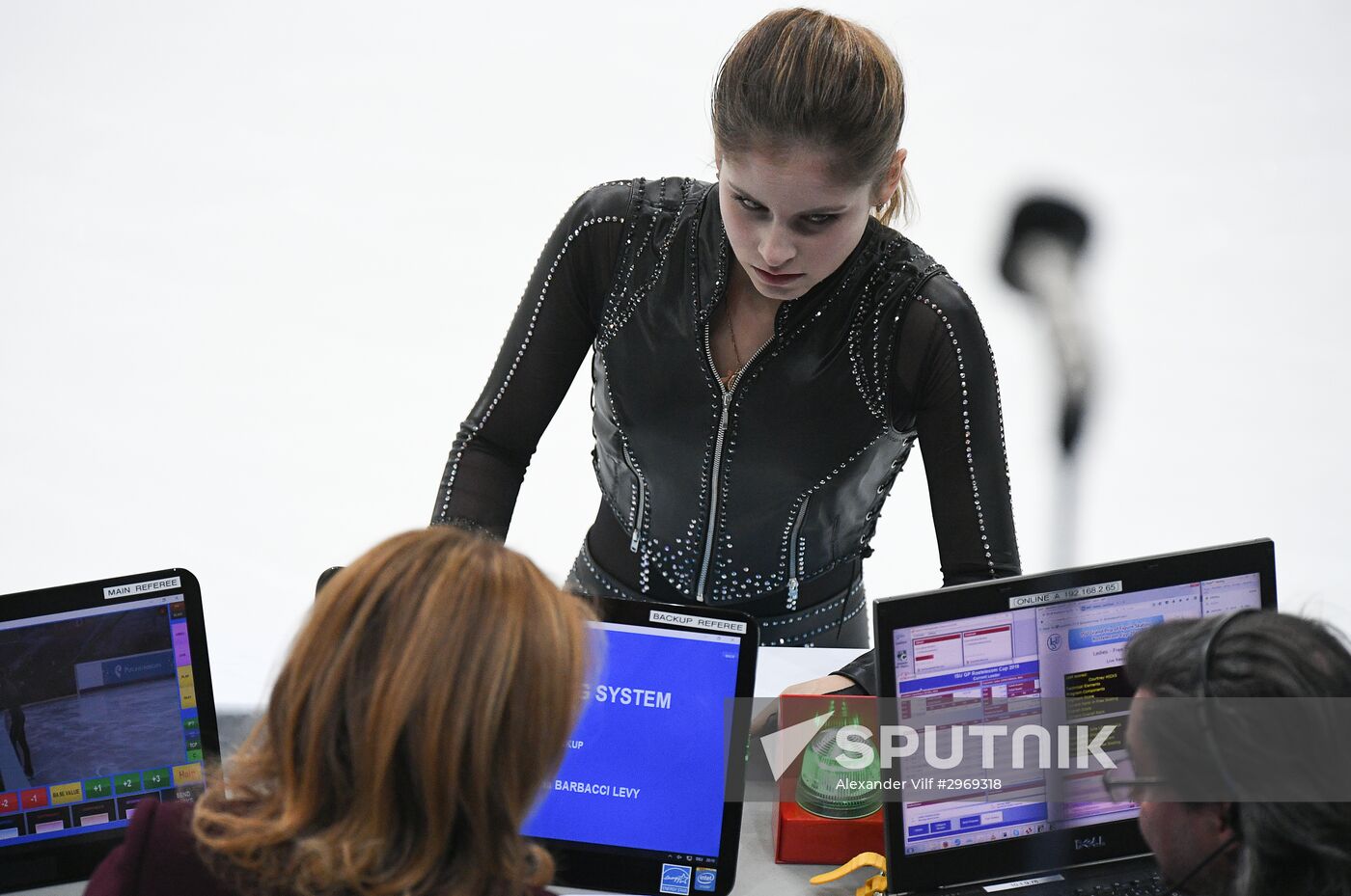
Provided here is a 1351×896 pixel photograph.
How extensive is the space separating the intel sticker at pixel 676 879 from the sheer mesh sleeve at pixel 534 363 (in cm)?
57

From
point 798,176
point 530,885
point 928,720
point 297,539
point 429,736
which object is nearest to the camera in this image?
point 429,736

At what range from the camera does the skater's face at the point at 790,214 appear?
155 centimetres

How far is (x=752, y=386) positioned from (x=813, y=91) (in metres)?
0.43

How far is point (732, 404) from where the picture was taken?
1.83m

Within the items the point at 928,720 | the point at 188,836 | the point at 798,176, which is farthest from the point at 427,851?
the point at 798,176

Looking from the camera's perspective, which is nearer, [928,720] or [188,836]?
[188,836]

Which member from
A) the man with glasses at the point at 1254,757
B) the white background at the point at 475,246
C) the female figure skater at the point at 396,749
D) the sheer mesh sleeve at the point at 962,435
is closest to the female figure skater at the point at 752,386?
the sheer mesh sleeve at the point at 962,435

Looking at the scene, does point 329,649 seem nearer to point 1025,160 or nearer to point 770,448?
point 770,448

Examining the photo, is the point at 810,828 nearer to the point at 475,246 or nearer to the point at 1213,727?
the point at 1213,727

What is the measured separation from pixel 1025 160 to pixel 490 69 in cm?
157

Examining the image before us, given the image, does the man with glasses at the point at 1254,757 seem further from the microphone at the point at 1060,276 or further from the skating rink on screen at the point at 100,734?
the microphone at the point at 1060,276

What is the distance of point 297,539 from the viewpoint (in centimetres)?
328

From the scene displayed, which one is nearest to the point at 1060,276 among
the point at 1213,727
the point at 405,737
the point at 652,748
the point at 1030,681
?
the point at 1030,681

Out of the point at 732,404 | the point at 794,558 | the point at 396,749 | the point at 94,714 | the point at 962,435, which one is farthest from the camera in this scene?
the point at 794,558
